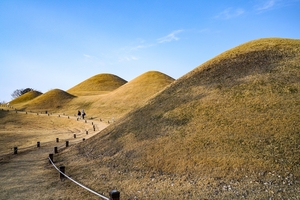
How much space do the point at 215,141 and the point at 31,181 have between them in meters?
9.63

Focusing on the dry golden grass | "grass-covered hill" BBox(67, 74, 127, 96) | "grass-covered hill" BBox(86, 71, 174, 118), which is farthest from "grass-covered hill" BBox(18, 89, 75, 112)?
the dry golden grass

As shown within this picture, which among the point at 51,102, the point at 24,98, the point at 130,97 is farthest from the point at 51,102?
the point at 24,98

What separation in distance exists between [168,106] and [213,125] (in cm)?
536

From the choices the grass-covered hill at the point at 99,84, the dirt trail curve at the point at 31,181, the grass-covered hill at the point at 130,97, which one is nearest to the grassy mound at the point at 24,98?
the grass-covered hill at the point at 99,84

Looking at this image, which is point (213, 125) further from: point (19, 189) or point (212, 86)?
point (19, 189)

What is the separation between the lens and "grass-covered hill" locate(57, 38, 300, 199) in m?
8.73

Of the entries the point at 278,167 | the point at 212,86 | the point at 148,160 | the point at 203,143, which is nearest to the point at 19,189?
the point at 148,160

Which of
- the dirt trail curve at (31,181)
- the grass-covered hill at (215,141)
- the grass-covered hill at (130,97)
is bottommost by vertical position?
the dirt trail curve at (31,181)

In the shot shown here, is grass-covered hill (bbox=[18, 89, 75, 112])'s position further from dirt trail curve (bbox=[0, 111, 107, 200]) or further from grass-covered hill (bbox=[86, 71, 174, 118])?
dirt trail curve (bbox=[0, 111, 107, 200])

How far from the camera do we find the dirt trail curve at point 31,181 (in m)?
9.70

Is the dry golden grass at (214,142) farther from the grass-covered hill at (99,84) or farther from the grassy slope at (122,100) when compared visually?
the grass-covered hill at (99,84)

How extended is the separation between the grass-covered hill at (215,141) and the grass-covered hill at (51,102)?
196 feet

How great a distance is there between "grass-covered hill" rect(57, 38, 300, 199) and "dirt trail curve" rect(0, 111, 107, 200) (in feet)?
4.26

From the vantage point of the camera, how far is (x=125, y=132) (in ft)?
54.8
